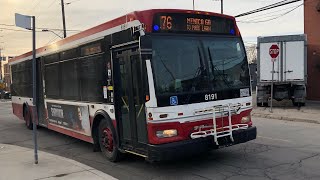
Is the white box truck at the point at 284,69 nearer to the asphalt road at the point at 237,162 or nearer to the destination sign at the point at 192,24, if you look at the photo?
the asphalt road at the point at 237,162

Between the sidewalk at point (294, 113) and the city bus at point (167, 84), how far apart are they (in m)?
7.72

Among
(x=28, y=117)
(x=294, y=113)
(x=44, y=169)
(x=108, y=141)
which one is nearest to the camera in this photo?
(x=44, y=169)

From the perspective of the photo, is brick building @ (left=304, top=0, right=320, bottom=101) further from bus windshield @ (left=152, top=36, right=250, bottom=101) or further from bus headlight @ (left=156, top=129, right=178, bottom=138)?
bus headlight @ (left=156, top=129, right=178, bottom=138)

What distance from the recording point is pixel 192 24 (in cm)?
745

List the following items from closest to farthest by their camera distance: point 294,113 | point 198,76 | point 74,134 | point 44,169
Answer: point 198,76 < point 44,169 < point 74,134 < point 294,113

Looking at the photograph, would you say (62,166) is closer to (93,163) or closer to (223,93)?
(93,163)

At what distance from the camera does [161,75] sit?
686 cm

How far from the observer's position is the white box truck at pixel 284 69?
1852 cm

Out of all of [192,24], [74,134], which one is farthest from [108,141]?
[192,24]

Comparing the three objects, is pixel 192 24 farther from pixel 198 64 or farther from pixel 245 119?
pixel 245 119

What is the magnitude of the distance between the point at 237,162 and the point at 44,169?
152 inches

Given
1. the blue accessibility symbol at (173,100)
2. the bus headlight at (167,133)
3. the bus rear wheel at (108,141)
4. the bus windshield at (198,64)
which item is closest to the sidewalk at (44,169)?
the bus rear wheel at (108,141)

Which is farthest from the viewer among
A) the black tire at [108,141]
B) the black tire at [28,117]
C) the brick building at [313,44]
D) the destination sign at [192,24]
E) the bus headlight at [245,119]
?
the brick building at [313,44]

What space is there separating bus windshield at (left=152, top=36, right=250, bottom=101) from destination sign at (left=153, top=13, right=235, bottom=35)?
157 mm
